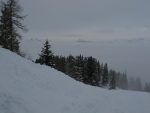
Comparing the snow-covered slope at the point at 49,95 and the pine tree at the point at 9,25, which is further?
the pine tree at the point at 9,25

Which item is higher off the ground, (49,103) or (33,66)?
(33,66)

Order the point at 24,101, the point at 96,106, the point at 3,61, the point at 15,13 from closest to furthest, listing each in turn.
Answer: the point at 24,101
the point at 96,106
the point at 3,61
the point at 15,13

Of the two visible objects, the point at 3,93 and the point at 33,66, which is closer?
the point at 3,93

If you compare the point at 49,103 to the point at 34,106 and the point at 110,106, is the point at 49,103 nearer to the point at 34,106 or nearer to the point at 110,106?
the point at 34,106

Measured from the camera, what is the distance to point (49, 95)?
61.5ft

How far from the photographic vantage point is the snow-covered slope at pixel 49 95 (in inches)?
653

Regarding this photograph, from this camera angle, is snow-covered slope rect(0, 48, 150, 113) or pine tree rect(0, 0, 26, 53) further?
pine tree rect(0, 0, 26, 53)

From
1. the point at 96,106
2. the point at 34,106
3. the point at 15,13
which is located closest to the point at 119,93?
the point at 96,106

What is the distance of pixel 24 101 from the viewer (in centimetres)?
1648

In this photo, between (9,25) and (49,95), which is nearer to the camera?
(49,95)

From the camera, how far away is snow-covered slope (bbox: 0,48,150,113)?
54.4 feet

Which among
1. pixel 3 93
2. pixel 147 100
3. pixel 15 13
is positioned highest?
pixel 15 13

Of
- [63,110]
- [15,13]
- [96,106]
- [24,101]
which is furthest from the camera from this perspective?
[15,13]

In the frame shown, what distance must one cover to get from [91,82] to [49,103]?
53.8 m
